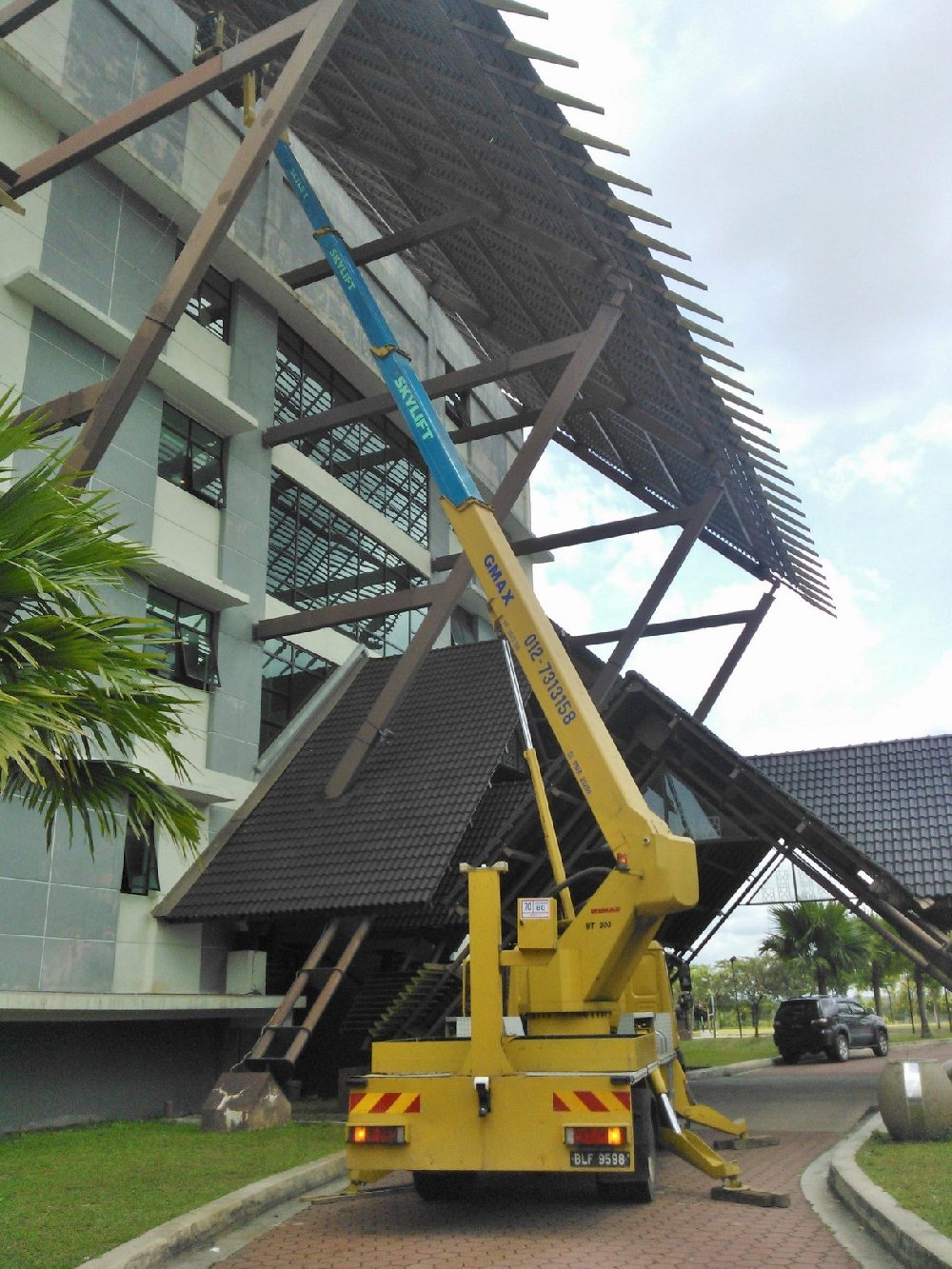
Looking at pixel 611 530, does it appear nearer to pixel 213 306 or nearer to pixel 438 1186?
pixel 213 306

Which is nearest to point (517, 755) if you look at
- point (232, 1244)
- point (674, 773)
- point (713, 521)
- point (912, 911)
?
point (674, 773)

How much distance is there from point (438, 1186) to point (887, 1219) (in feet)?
11.4

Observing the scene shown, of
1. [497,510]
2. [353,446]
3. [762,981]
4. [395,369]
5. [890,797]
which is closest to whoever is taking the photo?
[395,369]

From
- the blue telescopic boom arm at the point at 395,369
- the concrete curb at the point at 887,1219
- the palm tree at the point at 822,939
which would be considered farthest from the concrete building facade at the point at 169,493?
the palm tree at the point at 822,939

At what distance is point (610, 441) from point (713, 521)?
3305 millimetres

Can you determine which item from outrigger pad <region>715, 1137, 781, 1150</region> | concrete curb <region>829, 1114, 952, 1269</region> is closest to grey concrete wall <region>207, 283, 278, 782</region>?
outrigger pad <region>715, 1137, 781, 1150</region>

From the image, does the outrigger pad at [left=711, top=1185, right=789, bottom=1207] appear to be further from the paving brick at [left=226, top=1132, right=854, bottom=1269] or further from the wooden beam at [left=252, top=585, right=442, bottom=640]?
the wooden beam at [left=252, top=585, right=442, bottom=640]

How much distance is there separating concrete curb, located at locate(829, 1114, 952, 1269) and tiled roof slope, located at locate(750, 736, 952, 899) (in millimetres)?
7901

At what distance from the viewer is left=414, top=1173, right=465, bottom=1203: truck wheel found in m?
8.39

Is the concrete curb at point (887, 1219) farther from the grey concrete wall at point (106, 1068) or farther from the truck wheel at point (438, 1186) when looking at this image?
the grey concrete wall at point (106, 1068)

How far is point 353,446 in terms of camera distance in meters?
25.4

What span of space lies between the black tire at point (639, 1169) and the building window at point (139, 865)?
9661 millimetres

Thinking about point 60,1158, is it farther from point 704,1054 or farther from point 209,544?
point 704,1054

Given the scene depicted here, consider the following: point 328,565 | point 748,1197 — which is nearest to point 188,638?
point 328,565
